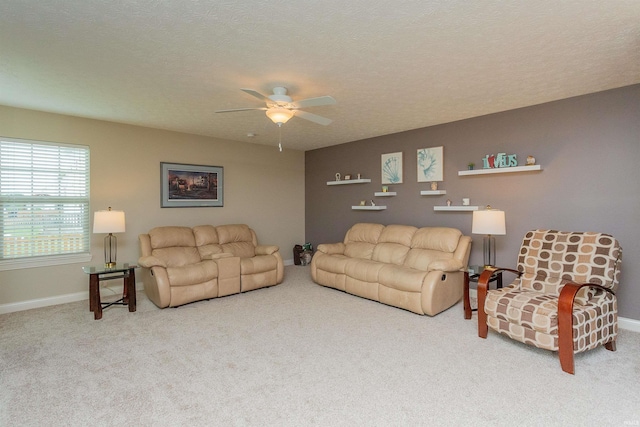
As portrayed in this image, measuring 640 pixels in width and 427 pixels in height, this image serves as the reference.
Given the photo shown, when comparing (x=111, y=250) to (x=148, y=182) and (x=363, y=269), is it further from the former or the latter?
(x=363, y=269)

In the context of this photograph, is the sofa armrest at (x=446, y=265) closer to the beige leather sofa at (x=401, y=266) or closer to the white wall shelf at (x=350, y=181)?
the beige leather sofa at (x=401, y=266)

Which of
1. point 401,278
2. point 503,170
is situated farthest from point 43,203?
point 503,170

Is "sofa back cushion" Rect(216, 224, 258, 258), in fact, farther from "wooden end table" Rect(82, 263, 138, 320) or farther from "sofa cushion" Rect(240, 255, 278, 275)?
"wooden end table" Rect(82, 263, 138, 320)

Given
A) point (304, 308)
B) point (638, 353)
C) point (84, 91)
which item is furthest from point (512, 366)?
point (84, 91)

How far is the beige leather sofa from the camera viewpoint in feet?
12.5

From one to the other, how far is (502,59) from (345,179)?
3.65m

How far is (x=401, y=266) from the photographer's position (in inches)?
171

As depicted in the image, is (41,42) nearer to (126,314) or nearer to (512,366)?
(126,314)

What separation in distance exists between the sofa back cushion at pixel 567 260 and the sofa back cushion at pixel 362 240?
6.88ft

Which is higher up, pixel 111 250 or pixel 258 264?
pixel 111 250

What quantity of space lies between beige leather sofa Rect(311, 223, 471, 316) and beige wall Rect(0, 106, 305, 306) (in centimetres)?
180

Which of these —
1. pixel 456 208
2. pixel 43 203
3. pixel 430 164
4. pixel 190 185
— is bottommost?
pixel 456 208

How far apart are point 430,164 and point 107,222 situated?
4.49 meters

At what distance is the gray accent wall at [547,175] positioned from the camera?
3.34m
